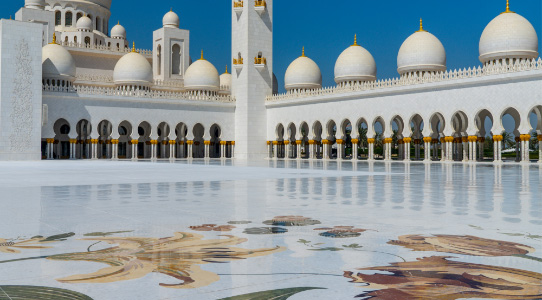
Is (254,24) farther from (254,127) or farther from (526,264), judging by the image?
(526,264)

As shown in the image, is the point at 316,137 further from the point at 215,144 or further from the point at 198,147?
the point at 198,147

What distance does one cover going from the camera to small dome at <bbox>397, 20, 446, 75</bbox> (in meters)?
Answer: 24.2

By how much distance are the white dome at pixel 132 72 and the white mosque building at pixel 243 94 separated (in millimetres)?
59

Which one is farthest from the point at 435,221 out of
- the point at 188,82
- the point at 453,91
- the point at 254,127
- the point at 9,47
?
the point at 188,82

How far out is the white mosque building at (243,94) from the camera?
21469 mm

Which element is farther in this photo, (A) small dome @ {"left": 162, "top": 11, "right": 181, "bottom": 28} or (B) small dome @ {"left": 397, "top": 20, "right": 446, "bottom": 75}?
(A) small dome @ {"left": 162, "top": 11, "right": 181, "bottom": 28}

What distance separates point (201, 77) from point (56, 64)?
25.8 ft

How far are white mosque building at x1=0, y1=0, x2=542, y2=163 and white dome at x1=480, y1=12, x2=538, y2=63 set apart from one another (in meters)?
0.04

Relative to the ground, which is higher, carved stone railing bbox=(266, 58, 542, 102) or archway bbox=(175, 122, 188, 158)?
carved stone railing bbox=(266, 58, 542, 102)

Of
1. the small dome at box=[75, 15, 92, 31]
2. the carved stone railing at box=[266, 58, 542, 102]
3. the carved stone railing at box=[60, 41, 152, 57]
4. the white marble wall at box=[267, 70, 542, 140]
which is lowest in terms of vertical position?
the white marble wall at box=[267, 70, 542, 140]

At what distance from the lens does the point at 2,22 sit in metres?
23.4

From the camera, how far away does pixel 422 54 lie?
24.2 meters

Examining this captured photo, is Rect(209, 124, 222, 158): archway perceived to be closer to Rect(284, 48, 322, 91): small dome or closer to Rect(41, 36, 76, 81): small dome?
Rect(284, 48, 322, 91): small dome

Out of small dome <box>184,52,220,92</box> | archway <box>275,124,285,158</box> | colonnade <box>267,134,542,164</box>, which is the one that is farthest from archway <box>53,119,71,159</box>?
archway <box>275,124,285,158</box>
